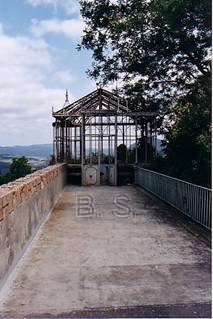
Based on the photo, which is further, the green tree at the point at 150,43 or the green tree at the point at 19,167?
the green tree at the point at 19,167

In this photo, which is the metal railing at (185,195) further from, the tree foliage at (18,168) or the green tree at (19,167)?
the green tree at (19,167)

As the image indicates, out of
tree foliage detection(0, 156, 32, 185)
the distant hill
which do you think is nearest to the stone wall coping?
tree foliage detection(0, 156, 32, 185)

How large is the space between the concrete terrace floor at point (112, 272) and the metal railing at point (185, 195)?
332mm

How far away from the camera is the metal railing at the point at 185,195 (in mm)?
7621

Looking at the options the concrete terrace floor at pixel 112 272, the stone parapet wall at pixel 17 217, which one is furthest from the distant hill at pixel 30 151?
the concrete terrace floor at pixel 112 272

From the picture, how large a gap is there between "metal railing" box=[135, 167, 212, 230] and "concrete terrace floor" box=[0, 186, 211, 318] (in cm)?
33

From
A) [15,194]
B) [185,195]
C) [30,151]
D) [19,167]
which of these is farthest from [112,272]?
[30,151]

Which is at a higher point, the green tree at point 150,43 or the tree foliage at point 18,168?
the green tree at point 150,43

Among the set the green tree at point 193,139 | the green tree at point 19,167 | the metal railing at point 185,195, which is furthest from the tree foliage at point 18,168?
the green tree at point 193,139

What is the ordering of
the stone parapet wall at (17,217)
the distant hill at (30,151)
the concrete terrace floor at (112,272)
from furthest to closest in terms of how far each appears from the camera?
the distant hill at (30,151)
the stone parapet wall at (17,217)
the concrete terrace floor at (112,272)

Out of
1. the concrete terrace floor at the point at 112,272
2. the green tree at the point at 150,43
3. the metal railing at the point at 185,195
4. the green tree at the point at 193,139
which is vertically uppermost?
the green tree at the point at 150,43

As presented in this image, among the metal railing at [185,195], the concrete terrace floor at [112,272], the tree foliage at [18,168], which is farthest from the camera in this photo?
the tree foliage at [18,168]

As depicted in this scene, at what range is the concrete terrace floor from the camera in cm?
394

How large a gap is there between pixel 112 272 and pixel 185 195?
446 centimetres
